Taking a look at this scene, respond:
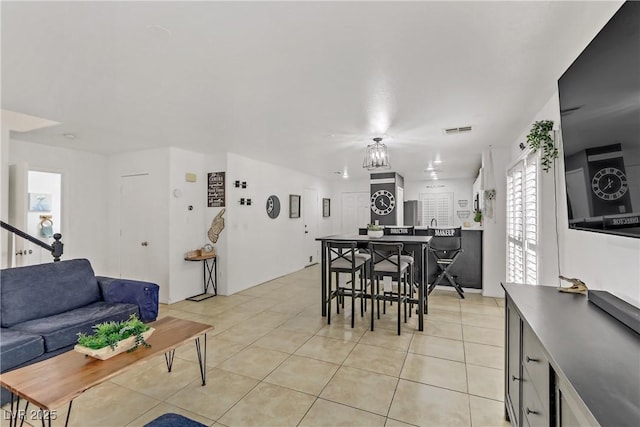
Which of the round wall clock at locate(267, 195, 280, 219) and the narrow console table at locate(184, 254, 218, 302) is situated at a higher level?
the round wall clock at locate(267, 195, 280, 219)

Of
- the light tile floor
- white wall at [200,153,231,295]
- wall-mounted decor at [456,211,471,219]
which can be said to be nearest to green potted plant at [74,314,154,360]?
the light tile floor

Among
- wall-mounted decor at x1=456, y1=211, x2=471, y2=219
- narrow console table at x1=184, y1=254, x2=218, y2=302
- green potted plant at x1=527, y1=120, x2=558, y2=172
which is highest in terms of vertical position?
green potted plant at x1=527, y1=120, x2=558, y2=172

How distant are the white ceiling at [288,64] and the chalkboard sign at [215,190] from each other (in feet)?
4.72

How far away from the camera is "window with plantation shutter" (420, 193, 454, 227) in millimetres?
9211

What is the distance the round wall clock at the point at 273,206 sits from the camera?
6.22m

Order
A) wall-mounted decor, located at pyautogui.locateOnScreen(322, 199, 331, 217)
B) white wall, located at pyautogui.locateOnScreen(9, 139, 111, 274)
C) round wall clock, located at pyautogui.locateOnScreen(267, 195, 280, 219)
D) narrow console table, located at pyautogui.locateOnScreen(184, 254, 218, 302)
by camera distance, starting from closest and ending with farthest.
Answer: white wall, located at pyautogui.locateOnScreen(9, 139, 111, 274)
narrow console table, located at pyautogui.locateOnScreen(184, 254, 218, 302)
round wall clock, located at pyautogui.locateOnScreen(267, 195, 280, 219)
wall-mounted decor, located at pyautogui.locateOnScreen(322, 199, 331, 217)

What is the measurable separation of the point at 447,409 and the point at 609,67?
7.24 feet

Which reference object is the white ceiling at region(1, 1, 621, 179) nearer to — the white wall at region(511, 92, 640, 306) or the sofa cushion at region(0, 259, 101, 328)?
the white wall at region(511, 92, 640, 306)

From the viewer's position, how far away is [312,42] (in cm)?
182

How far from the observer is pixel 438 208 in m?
9.33

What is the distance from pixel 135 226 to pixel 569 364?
5.54 meters

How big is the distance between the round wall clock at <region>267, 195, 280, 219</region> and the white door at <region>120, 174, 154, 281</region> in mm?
2196

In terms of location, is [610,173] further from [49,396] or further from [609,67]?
[49,396]

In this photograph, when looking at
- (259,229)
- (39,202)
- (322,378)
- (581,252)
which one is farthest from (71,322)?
(581,252)
